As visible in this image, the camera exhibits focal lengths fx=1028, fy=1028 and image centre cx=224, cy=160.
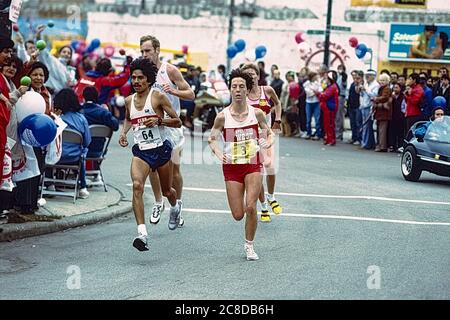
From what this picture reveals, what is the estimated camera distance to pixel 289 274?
30.2ft

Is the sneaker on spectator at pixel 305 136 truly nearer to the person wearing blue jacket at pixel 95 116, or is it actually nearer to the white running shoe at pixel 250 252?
the person wearing blue jacket at pixel 95 116

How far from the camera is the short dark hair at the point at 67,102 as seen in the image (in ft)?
46.0

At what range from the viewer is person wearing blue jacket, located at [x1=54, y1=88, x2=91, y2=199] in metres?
13.9

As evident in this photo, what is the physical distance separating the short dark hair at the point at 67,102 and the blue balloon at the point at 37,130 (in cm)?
243

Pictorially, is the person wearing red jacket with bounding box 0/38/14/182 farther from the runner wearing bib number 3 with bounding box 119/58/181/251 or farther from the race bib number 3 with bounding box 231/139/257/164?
the race bib number 3 with bounding box 231/139/257/164

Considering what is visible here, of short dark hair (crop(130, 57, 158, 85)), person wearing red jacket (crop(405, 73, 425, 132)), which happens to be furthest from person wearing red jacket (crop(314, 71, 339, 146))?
short dark hair (crop(130, 57, 158, 85))

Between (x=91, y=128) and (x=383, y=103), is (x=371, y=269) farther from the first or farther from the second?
(x=383, y=103)

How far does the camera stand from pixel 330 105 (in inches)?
1021

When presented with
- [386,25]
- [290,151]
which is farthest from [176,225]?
[386,25]

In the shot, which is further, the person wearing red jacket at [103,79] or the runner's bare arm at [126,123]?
the person wearing red jacket at [103,79]

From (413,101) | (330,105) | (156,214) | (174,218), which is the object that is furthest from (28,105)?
(330,105)

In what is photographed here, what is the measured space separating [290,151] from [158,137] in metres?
13.2

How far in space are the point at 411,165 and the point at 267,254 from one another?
8.51 meters

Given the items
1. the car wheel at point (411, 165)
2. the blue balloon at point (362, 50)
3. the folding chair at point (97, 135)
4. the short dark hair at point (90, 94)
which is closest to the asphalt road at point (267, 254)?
the folding chair at point (97, 135)
